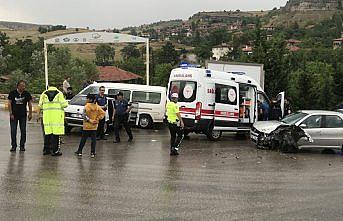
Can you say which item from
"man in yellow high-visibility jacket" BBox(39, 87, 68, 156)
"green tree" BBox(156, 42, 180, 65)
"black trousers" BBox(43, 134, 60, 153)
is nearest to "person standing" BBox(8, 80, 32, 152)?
"man in yellow high-visibility jacket" BBox(39, 87, 68, 156)

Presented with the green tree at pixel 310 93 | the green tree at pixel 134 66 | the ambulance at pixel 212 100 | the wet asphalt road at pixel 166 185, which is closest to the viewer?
the wet asphalt road at pixel 166 185

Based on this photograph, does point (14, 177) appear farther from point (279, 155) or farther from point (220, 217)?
point (279, 155)

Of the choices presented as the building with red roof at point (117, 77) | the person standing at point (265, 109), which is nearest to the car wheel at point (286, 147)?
the person standing at point (265, 109)

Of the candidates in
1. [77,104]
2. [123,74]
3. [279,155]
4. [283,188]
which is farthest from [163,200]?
[123,74]

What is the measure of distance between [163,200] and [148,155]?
199 inches

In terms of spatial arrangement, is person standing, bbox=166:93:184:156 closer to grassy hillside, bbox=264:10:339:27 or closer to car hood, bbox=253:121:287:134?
car hood, bbox=253:121:287:134

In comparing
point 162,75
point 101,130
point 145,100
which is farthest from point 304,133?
point 162,75

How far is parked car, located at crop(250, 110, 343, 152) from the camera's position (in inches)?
586

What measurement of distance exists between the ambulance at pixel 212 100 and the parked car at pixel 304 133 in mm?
1584

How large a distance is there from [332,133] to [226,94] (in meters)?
3.79

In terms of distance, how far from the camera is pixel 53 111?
11.9 m

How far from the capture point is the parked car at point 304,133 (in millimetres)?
14883

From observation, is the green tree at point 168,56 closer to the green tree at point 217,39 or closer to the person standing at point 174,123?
the green tree at point 217,39

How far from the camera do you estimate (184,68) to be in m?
17.1
